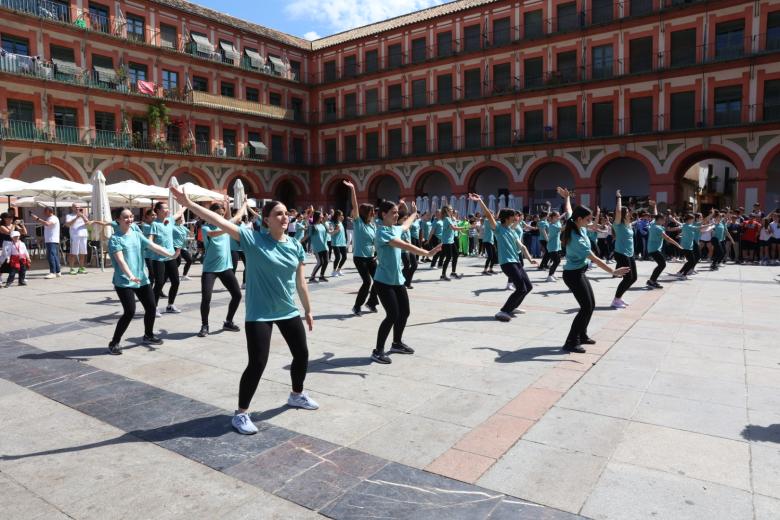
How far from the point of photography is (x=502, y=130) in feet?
109

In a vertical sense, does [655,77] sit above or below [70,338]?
above

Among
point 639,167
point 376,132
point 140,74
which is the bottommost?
point 639,167

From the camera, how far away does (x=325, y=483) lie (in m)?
3.47

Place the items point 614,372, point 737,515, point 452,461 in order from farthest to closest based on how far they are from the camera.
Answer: point 614,372 < point 452,461 < point 737,515

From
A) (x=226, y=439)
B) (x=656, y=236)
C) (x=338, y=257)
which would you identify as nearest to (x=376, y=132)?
(x=338, y=257)

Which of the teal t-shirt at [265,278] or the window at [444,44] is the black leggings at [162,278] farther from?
the window at [444,44]

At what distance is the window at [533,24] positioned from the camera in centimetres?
3174

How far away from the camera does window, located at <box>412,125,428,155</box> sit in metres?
36.1

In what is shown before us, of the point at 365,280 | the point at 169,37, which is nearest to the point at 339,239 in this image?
the point at 365,280

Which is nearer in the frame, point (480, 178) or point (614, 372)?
point (614, 372)

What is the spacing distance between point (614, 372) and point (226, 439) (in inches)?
153

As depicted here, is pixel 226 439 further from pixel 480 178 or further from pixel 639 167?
pixel 480 178

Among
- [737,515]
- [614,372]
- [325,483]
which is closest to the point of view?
[737,515]

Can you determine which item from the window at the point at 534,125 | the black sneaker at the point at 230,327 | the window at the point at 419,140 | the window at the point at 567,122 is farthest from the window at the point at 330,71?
the black sneaker at the point at 230,327
